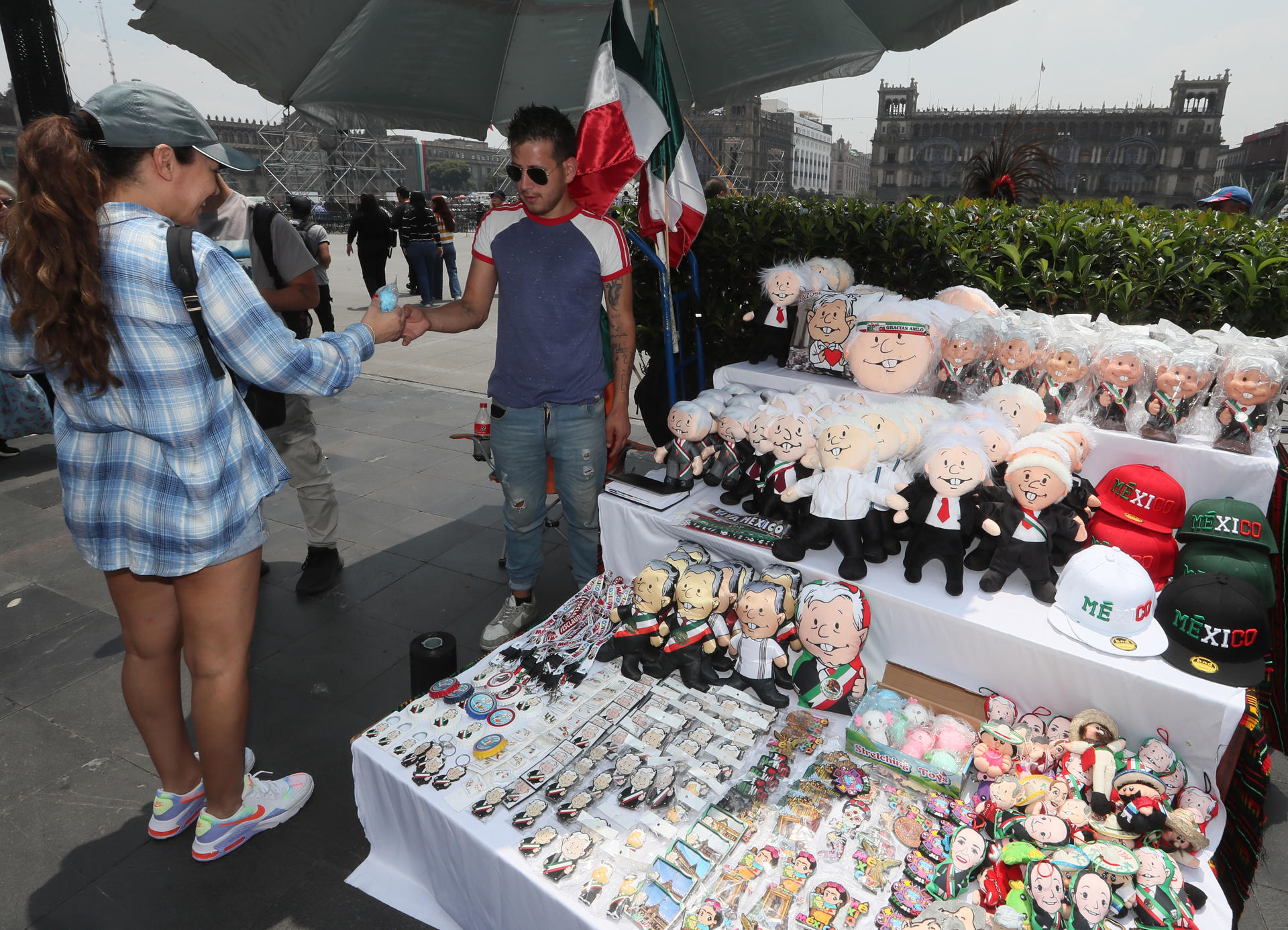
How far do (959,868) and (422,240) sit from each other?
11.9 m

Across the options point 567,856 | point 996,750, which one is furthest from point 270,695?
point 996,750

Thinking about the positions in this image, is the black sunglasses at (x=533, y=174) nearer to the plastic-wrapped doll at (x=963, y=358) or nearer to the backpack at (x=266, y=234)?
the backpack at (x=266, y=234)

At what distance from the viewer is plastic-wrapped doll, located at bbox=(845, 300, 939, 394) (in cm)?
285

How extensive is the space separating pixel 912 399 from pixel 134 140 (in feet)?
8.20

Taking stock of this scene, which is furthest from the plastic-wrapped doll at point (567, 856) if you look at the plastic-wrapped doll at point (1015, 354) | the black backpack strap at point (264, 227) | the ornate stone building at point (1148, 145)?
the ornate stone building at point (1148, 145)

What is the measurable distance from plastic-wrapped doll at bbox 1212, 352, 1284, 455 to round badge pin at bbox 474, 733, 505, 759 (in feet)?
8.35

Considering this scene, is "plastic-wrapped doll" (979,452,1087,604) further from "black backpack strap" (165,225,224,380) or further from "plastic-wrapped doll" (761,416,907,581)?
"black backpack strap" (165,225,224,380)

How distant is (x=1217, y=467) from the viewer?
2.37 meters

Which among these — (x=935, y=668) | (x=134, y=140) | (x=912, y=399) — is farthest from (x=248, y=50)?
(x=935, y=668)

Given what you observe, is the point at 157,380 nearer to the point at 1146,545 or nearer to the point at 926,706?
the point at 926,706

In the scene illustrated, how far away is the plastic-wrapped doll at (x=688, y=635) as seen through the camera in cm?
233

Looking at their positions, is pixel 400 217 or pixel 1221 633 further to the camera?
pixel 400 217

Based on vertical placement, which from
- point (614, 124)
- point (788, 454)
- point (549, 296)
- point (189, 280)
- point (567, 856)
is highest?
point (614, 124)

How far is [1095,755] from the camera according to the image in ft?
5.89
